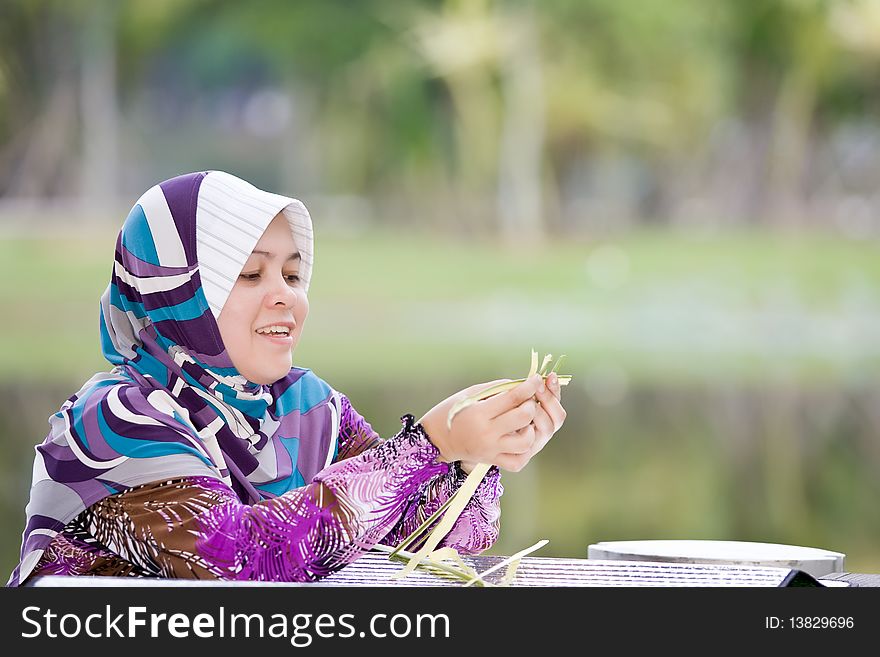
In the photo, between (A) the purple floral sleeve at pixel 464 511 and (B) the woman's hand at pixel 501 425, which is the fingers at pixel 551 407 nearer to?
(B) the woman's hand at pixel 501 425

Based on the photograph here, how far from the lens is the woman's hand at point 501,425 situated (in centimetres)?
92

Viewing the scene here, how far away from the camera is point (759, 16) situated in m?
14.2

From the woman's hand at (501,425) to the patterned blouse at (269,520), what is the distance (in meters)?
0.02

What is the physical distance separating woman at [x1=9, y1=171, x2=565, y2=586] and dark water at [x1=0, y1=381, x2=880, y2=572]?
90.3 inches

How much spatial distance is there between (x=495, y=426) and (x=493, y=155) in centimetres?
1331

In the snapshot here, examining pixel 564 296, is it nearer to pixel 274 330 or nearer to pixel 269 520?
pixel 274 330

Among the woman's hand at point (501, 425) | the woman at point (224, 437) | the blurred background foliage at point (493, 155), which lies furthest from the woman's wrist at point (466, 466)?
the blurred background foliage at point (493, 155)

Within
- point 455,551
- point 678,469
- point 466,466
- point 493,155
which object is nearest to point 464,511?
point 466,466

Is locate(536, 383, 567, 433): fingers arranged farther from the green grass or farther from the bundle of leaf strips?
the green grass

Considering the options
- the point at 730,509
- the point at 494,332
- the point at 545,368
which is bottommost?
the point at 730,509

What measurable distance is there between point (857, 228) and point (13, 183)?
322 inches

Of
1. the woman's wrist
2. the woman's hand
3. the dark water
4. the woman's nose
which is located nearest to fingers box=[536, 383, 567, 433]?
the woman's hand

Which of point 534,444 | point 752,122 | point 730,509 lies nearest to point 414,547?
point 534,444

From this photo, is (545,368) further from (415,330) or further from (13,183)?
(13,183)
